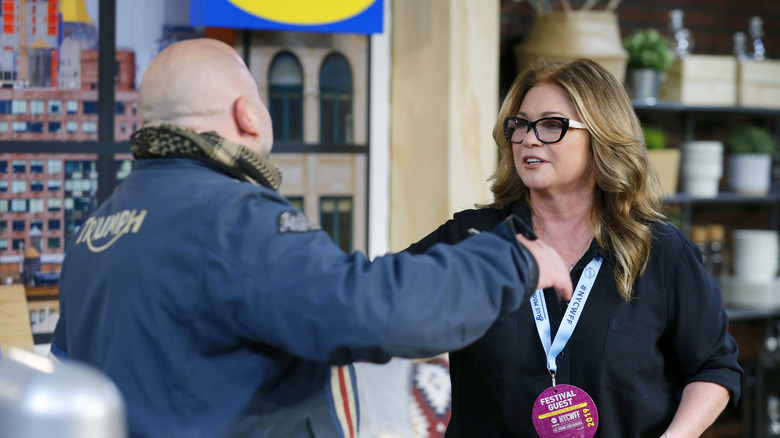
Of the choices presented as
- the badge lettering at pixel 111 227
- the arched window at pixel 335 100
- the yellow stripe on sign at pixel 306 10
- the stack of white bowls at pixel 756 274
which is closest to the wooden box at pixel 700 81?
the stack of white bowls at pixel 756 274

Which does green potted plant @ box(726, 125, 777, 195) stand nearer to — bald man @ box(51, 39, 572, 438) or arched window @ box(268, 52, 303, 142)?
arched window @ box(268, 52, 303, 142)

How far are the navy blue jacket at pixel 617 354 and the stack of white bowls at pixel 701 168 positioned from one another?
96.7 inches

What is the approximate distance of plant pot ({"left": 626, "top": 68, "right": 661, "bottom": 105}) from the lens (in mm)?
4055

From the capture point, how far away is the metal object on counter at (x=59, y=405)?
0.59 meters

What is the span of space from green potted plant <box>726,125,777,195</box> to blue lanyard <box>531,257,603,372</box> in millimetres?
2886

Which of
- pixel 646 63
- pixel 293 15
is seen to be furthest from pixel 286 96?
pixel 646 63

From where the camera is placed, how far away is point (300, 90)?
3.46 metres

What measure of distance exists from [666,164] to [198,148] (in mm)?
3148

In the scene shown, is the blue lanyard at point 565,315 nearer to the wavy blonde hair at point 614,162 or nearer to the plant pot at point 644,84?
the wavy blonde hair at point 614,162

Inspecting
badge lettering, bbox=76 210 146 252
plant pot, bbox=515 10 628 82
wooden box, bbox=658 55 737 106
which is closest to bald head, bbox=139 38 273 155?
badge lettering, bbox=76 210 146 252

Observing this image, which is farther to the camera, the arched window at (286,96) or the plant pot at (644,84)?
the plant pot at (644,84)

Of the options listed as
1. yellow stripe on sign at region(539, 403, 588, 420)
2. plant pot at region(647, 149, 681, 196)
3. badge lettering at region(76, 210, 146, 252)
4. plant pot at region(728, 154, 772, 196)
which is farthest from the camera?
plant pot at region(728, 154, 772, 196)

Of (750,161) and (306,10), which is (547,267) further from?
(750,161)

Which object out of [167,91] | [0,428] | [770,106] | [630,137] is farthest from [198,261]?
[770,106]
